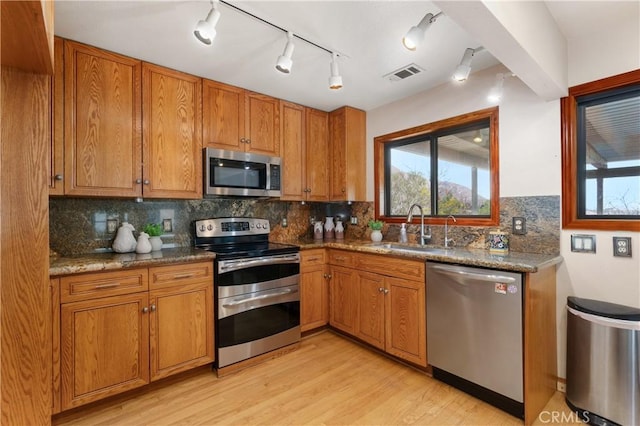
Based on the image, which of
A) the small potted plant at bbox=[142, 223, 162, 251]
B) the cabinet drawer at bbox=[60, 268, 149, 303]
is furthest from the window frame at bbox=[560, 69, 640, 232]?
the small potted plant at bbox=[142, 223, 162, 251]

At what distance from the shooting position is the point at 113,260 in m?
1.93

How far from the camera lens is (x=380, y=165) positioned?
337cm

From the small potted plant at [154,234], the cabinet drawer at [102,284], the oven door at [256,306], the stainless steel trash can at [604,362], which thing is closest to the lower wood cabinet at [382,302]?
the oven door at [256,306]

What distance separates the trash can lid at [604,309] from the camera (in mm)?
1617

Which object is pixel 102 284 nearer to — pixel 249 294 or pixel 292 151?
pixel 249 294

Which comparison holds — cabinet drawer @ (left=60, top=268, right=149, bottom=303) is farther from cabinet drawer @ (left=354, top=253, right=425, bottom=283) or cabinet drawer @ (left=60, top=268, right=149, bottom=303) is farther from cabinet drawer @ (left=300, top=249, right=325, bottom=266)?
cabinet drawer @ (left=354, top=253, right=425, bottom=283)

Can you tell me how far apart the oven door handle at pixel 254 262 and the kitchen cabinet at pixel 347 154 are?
39.4 inches

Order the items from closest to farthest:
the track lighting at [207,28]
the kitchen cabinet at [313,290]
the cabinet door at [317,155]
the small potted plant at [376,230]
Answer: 1. the track lighting at [207,28]
2. the kitchen cabinet at [313,290]
3. the small potted plant at [376,230]
4. the cabinet door at [317,155]

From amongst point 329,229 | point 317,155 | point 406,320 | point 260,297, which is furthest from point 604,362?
point 317,155

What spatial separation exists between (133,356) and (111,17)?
210 centimetres

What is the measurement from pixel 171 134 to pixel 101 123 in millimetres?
453

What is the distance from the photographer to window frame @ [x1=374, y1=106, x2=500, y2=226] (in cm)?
238

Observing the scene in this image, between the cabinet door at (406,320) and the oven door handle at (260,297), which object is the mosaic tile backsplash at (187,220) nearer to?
the cabinet door at (406,320)

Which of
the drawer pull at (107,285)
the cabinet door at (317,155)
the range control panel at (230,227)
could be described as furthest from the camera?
the cabinet door at (317,155)
